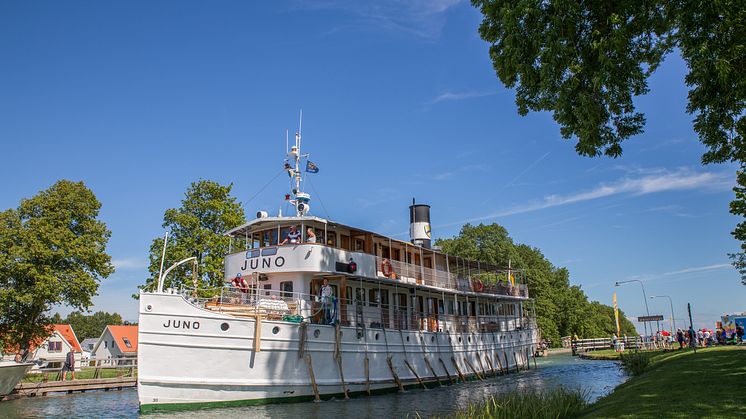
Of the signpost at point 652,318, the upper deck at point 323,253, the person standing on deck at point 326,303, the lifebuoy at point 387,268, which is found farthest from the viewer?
the signpost at point 652,318

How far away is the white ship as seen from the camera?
1672 cm

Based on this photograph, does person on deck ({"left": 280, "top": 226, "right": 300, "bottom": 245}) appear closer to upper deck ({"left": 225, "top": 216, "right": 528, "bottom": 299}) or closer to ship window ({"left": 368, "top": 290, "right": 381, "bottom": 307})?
upper deck ({"left": 225, "top": 216, "right": 528, "bottom": 299})

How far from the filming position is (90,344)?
78562 millimetres

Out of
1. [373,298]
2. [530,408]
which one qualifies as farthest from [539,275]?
[530,408]

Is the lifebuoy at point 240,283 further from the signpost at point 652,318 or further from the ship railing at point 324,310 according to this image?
the signpost at point 652,318

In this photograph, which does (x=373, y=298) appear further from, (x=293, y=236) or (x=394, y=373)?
(x=293, y=236)

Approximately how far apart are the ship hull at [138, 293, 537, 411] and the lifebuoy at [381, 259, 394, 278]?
2.41 metres

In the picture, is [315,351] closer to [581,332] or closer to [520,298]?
[520,298]

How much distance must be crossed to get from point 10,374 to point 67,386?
3925 millimetres

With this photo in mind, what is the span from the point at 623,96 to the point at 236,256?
15.9 metres

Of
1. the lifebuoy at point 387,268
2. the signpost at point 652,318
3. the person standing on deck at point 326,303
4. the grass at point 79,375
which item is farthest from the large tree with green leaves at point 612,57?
the signpost at point 652,318

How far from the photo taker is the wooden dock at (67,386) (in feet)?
82.1

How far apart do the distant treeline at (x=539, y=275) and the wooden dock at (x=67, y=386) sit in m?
41.8

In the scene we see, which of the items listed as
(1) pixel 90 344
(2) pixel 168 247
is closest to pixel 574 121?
(2) pixel 168 247
